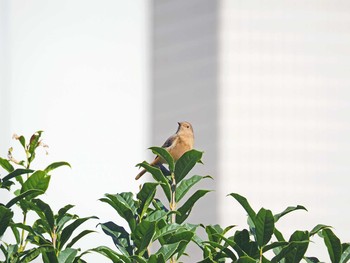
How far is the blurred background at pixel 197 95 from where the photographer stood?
13.0 feet

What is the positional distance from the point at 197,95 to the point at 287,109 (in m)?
0.50

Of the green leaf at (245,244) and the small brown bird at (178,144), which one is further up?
the small brown bird at (178,144)

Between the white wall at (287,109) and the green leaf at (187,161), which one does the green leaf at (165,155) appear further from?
the white wall at (287,109)

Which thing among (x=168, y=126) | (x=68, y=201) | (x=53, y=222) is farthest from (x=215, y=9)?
(x=53, y=222)

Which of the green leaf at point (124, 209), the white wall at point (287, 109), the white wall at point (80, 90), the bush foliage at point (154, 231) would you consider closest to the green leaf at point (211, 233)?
the bush foliage at point (154, 231)

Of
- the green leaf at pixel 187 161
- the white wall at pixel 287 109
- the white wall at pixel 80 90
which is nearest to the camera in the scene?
the green leaf at pixel 187 161

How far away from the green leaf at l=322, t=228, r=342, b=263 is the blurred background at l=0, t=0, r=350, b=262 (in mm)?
2968

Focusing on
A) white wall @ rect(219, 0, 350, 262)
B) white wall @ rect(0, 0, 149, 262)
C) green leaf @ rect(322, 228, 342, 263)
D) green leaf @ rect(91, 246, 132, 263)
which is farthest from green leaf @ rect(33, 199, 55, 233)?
white wall @ rect(219, 0, 350, 262)

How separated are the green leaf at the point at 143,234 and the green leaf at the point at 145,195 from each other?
5 cm

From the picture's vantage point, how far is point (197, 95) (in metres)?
4.30

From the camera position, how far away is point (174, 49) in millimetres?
4344

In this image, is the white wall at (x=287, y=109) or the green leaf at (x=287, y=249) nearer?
the green leaf at (x=287, y=249)

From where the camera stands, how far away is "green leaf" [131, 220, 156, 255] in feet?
3.00

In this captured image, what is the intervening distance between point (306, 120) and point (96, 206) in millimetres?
1270
